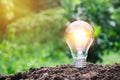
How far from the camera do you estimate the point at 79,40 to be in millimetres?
5047

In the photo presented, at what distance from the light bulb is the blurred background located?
2196 millimetres

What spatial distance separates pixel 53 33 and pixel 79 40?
260 inches

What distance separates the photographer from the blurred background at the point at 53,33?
28.8 feet

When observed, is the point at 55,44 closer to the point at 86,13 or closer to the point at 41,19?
the point at 41,19

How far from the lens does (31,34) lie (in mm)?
11672

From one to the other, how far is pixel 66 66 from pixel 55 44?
6.47 metres

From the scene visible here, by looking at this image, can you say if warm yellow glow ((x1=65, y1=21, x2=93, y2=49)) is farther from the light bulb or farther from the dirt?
the dirt

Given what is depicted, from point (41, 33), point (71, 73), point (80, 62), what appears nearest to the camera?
point (71, 73)

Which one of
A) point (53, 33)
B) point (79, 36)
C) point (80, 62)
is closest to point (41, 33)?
point (53, 33)

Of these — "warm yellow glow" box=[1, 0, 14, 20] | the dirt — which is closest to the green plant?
"warm yellow glow" box=[1, 0, 14, 20]

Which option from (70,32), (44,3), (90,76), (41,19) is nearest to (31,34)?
(41,19)

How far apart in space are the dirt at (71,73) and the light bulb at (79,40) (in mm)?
118

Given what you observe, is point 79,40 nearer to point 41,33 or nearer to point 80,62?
point 80,62

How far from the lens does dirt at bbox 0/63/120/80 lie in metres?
4.31
